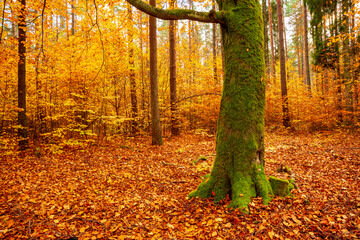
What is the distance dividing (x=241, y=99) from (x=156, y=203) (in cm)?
267

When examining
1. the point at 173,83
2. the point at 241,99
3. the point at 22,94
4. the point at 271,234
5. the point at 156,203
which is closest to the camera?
the point at 271,234

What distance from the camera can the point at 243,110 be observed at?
135 inches

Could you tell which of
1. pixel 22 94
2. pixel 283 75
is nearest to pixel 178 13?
pixel 22 94

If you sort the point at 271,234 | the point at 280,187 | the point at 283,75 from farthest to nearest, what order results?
the point at 283,75, the point at 280,187, the point at 271,234

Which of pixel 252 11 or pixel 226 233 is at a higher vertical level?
pixel 252 11

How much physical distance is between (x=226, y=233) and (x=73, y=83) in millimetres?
9146

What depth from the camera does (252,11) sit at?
11.6 ft

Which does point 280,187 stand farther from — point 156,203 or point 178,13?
point 178,13

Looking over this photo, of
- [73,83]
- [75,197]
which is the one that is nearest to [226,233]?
[75,197]

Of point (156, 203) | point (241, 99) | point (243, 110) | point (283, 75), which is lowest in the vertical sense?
point (156, 203)

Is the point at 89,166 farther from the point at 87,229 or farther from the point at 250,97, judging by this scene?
the point at 250,97

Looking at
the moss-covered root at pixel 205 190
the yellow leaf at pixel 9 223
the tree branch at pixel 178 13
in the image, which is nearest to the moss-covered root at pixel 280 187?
the moss-covered root at pixel 205 190

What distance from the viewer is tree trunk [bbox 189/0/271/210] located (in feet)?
11.3

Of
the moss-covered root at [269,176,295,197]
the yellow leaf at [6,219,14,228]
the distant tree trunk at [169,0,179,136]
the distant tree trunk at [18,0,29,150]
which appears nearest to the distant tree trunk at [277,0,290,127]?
the distant tree trunk at [169,0,179,136]
